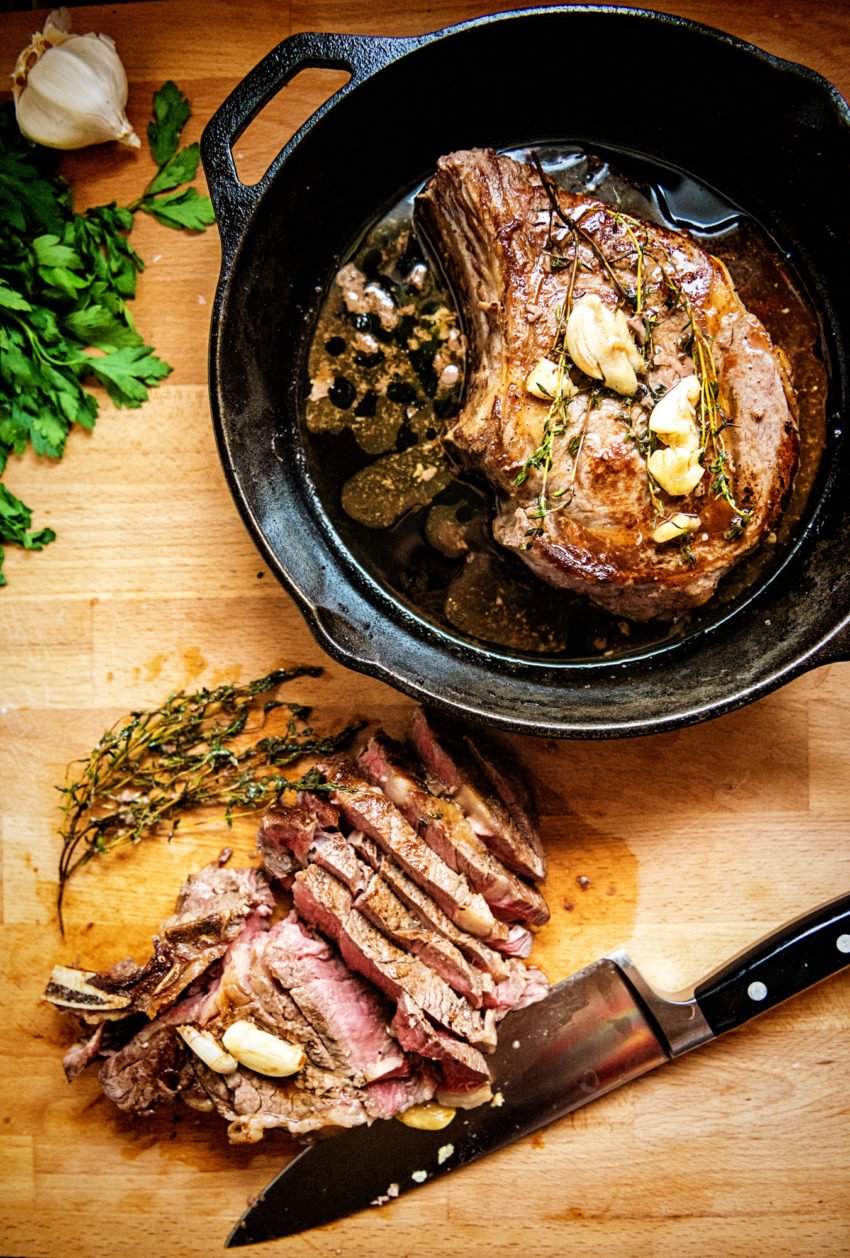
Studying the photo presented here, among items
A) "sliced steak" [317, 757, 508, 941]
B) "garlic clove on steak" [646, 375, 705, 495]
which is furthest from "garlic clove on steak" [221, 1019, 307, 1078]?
"garlic clove on steak" [646, 375, 705, 495]

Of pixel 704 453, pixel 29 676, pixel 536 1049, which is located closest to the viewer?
pixel 704 453

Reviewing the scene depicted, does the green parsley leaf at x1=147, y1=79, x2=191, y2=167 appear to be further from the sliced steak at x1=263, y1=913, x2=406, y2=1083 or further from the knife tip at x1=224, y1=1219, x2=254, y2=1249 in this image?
the knife tip at x1=224, y1=1219, x2=254, y2=1249

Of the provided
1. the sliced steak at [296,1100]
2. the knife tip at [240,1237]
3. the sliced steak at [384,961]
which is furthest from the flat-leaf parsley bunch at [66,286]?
the knife tip at [240,1237]

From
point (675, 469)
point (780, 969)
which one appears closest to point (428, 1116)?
point (780, 969)

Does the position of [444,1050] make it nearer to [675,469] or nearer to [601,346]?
[675,469]

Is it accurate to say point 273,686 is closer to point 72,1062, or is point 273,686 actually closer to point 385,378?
point 385,378

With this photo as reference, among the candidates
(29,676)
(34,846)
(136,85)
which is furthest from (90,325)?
(34,846)

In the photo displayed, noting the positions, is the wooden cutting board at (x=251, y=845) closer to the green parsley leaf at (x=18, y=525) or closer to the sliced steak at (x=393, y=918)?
the green parsley leaf at (x=18, y=525)
